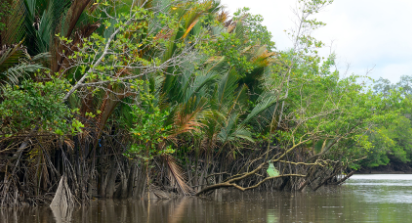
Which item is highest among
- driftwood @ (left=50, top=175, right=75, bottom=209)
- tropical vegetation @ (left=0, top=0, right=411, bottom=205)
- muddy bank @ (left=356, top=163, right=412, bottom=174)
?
tropical vegetation @ (left=0, top=0, right=411, bottom=205)

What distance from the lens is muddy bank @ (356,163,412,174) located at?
46.9m

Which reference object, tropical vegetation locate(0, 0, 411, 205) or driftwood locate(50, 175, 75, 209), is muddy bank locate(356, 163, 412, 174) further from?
driftwood locate(50, 175, 75, 209)

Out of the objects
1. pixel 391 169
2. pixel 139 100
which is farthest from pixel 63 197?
pixel 391 169

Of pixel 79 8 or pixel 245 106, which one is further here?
pixel 245 106

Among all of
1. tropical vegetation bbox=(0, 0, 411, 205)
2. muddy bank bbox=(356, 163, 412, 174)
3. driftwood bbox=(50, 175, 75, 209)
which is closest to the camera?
tropical vegetation bbox=(0, 0, 411, 205)

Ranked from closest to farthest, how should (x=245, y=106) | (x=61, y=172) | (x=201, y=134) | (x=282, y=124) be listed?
(x=61, y=172) < (x=201, y=134) < (x=245, y=106) < (x=282, y=124)

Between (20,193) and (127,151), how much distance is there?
250 cm

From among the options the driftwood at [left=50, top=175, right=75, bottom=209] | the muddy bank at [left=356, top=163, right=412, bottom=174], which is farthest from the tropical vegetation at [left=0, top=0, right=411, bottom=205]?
the muddy bank at [left=356, top=163, right=412, bottom=174]

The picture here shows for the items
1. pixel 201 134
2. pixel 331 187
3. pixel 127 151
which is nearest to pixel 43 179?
pixel 127 151

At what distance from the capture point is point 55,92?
734 centimetres

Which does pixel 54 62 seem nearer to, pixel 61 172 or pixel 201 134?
pixel 61 172

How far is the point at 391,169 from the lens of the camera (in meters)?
47.5

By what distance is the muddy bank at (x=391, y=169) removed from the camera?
46.9 m

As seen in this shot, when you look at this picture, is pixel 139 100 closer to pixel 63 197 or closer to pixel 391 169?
pixel 63 197
